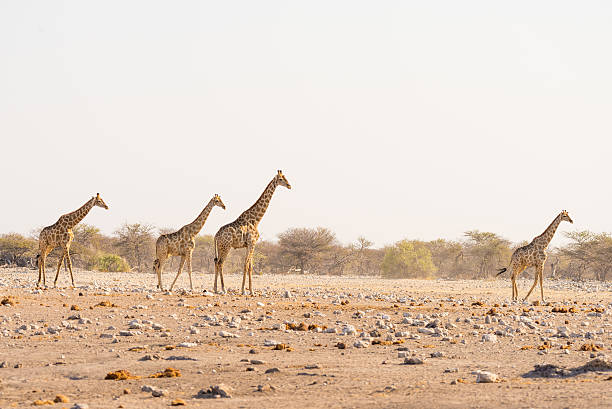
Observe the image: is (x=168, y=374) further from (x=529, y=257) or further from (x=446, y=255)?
(x=446, y=255)

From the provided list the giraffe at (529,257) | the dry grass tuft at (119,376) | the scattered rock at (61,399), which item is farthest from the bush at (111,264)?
the scattered rock at (61,399)

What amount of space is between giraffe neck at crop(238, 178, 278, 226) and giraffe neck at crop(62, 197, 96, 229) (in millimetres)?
5328

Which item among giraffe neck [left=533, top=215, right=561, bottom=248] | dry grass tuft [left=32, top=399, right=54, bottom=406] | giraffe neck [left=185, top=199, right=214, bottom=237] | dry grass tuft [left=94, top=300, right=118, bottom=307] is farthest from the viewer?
giraffe neck [left=533, top=215, right=561, bottom=248]

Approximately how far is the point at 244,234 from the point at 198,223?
1.98m

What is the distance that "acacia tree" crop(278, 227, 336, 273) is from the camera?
5559 cm

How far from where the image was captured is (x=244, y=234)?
2259 centimetres

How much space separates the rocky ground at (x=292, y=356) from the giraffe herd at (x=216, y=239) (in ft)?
12.7

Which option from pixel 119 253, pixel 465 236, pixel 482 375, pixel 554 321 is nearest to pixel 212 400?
pixel 482 375

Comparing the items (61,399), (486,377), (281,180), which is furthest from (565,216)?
(61,399)

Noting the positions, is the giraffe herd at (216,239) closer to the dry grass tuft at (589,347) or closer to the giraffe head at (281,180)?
the giraffe head at (281,180)

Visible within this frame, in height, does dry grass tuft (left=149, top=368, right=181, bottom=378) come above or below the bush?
below

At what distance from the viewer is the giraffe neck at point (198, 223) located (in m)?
23.7

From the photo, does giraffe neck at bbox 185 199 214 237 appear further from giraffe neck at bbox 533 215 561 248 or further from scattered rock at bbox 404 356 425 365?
A: scattered rock at bbox 404 356 425 365

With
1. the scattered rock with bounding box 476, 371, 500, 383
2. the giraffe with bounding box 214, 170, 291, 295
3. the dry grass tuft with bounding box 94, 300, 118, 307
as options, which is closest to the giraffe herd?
the giraffe with bounding box 214, 170, 291, 295
